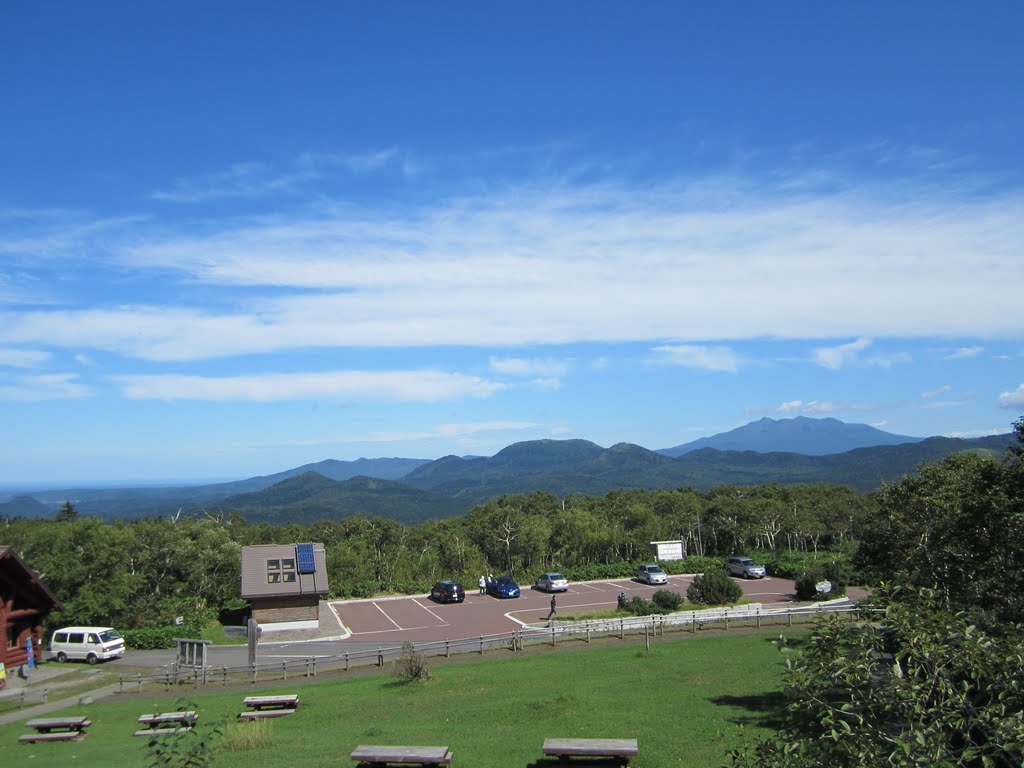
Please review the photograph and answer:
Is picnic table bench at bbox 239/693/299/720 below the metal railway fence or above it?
above

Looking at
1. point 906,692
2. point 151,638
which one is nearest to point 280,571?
point 151,638

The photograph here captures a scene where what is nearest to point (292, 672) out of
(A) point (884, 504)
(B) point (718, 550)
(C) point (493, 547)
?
(A) point (884, 504)

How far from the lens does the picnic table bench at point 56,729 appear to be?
690 inches

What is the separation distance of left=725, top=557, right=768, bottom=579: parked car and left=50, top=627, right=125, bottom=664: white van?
38.5 meters

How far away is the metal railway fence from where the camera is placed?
25.0m

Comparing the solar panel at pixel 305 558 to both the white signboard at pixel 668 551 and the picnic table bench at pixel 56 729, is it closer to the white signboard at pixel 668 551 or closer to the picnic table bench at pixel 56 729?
the picnic table bench at pixel 56 729

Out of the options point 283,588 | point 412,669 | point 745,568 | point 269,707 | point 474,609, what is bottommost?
point 474,609

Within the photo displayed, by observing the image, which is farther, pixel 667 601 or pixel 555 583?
pixel 555 583

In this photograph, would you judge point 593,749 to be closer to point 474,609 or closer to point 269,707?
point 269,707

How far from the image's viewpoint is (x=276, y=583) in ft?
122

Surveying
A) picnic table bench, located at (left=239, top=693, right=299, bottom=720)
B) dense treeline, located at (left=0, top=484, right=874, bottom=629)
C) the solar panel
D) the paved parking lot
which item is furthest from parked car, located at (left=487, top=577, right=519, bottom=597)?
picnic table bench, located at (left=239, top=693, right=299, bottom=720)

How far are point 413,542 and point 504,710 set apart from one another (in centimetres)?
3743

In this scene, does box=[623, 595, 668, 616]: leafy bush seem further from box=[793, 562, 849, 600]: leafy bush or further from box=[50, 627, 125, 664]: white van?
box=[50, 627, 125, 664]: white van

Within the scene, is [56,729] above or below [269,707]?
above
